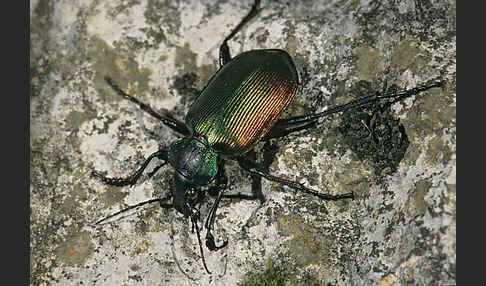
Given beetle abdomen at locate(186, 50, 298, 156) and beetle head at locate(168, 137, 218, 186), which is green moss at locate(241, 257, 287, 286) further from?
beetle abdomen at locate(186, 50, 298, 156)

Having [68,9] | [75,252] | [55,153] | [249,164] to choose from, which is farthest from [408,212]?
[68,9]

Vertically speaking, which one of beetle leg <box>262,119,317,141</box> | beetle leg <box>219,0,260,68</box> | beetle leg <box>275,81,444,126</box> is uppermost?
beetle leg <box>219,0,260,68</box>

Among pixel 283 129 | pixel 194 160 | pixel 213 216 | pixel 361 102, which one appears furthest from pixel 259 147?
pixel 361 102

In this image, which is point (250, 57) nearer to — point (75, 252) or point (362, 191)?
point (362, 191)

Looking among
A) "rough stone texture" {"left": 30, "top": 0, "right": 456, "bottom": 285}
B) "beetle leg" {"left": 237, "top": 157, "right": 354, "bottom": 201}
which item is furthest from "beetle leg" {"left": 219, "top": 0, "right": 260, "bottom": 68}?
"beetle leg" {"left": 237, "top": 157, "right": 354, "bottom": 201}

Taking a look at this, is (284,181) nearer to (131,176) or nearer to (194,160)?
(194,160)

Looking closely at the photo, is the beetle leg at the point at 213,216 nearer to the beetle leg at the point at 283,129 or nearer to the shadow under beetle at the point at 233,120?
the shadow under beetle at the point at 233,120
